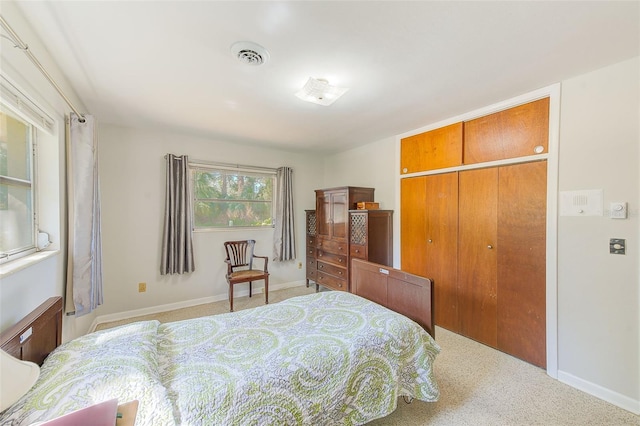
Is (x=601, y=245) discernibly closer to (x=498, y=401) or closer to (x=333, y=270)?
(x=498, y=401)

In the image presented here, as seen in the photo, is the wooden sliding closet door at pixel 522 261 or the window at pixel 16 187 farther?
the wooden sliding closet door at pixel 522 261

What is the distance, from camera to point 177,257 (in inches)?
132

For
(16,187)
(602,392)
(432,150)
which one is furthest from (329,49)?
(602,392)

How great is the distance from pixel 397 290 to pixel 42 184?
2.67m

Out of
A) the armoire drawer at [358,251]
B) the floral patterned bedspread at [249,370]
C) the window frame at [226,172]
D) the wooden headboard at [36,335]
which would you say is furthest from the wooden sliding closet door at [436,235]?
the wooden headboard at [36,335]

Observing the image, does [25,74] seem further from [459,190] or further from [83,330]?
[459,190]

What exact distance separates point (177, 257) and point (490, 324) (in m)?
3.66

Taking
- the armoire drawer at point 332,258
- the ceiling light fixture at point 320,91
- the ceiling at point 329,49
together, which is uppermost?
the ceiling at point 329,49

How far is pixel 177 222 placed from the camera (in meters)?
3.35

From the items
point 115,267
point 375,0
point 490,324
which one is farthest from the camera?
point 115,267

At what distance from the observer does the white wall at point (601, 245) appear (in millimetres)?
1736

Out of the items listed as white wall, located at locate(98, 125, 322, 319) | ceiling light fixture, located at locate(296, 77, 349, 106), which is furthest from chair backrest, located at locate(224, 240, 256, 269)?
ceiling light fixture, located at locate(296, 77, 349, 106)

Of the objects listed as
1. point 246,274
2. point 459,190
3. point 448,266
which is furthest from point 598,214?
point 246,274

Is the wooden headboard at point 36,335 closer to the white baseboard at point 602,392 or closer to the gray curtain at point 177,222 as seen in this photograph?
the gray curtain at point 177,222
